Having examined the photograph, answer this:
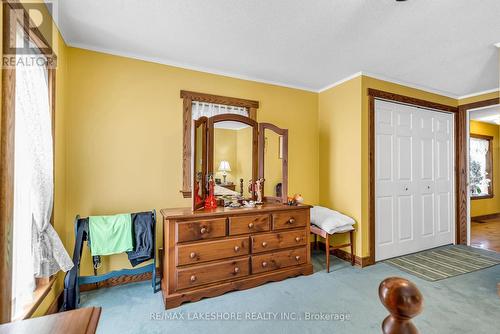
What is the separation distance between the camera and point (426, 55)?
2707 mm

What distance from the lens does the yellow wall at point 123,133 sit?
8.11 ft

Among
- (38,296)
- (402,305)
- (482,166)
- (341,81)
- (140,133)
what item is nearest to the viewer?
(402,305)

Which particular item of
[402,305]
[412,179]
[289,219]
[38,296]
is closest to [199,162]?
[289,219]

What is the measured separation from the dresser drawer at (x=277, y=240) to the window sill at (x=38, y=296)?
1730 millimetres

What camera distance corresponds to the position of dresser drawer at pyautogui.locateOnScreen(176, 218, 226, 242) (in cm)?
222

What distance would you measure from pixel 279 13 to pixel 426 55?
187cm

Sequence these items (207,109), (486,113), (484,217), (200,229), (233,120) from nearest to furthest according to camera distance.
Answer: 1. (200,229)
2. (233,120)
3. (207,109)
4. (486,113)
5. (484,217)

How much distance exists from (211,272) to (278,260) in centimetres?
76

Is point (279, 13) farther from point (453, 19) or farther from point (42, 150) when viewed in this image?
point (42, 150)

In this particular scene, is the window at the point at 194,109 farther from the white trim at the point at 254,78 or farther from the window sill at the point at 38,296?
the window sill at the point at 38,296

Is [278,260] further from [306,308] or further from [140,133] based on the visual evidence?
[140,133]

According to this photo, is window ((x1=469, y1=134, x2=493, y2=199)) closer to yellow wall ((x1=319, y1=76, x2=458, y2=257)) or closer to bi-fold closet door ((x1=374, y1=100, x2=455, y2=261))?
bi-fold closet door ((x1=374, y1=100, x2=455, y2=261))

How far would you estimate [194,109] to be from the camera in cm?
298

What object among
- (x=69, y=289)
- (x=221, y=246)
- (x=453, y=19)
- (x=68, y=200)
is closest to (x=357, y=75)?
(x=453, y=19)
